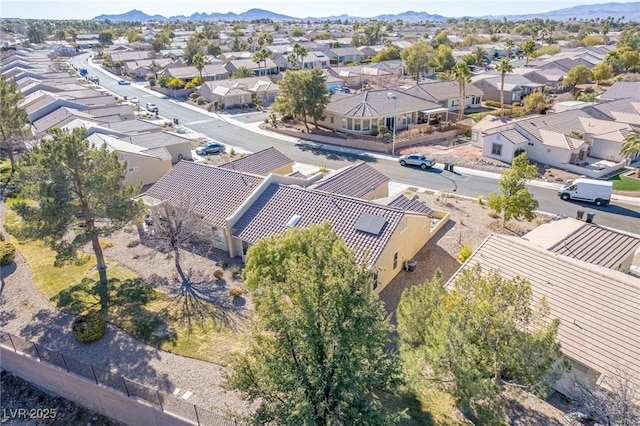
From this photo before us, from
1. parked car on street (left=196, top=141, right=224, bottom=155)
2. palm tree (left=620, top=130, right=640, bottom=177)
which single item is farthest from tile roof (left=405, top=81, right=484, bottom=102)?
parked car on street (left=196, top=141, right=224, bottom=155)

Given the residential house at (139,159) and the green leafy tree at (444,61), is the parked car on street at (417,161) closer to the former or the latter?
the residential house at (139,159)

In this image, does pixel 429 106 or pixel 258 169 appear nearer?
pixel 258 169

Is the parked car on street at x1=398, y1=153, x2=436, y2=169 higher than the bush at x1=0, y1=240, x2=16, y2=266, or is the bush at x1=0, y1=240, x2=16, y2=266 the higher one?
the bush at x1=0, y1=240, x2=16, y2=266

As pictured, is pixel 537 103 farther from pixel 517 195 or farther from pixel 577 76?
pixel 517 195

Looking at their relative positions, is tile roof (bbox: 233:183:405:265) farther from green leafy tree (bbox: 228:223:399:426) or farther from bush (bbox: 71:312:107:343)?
green leafy tree (bbox: 228:223:399:426)

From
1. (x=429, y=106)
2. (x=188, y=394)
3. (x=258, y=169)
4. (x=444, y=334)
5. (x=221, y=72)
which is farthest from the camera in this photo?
(x=221, y=72)

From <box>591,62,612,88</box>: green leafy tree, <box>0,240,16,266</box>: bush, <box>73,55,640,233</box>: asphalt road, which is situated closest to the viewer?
<box>0,240,16,266</box>: bush

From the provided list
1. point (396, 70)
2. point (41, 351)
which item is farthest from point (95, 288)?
point (396, 70)

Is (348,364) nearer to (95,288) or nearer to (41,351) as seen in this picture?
(41,351)
